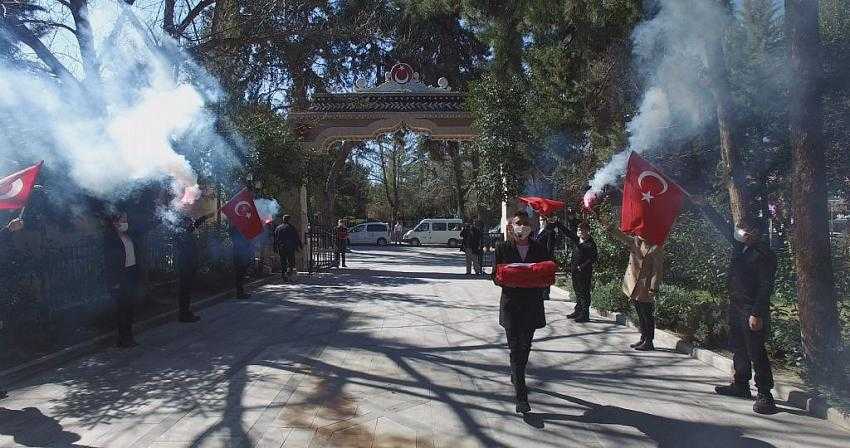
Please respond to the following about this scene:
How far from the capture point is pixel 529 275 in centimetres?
505

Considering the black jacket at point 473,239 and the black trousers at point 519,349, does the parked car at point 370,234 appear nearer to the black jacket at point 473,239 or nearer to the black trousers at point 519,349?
the black jacket at point 473,239

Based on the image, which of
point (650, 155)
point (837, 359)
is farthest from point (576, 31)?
point (837, 359)

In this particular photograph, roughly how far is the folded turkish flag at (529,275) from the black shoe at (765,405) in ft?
6.64

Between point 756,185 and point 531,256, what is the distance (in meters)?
6.72

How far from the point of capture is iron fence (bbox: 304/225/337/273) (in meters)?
17.7

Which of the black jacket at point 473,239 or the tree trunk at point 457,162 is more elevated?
the tree trunk at point 457,162

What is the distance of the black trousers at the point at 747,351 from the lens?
5102 millimetres

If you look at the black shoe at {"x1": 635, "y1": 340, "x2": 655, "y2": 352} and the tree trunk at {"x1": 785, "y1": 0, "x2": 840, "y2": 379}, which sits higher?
the tree trunk at {"x1": 785, "y1": 0, "x2": 840, "y2": 379}

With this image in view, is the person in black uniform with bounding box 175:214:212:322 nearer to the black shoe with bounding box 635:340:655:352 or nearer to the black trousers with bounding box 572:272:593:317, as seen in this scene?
the black trousers with bounding box 572:272:593:317

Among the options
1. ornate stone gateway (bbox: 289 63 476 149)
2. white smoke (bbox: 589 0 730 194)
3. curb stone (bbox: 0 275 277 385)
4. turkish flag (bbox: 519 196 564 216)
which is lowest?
curb stone (bbox: 0 275 277 385)

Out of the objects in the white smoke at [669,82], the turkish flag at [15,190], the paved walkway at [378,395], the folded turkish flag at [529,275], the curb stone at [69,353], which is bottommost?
the paved walkway at [378,395]

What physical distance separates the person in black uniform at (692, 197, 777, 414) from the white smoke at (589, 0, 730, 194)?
3772mm

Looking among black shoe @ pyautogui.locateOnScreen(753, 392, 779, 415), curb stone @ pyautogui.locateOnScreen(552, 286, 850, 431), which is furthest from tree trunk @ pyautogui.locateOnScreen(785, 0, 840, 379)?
black shoe @ pyautogui.locateOnScreen(753, 392, 779, 415)

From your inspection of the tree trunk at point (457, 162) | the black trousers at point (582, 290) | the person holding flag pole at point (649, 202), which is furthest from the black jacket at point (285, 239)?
the tree trunk at point (457, 162)
